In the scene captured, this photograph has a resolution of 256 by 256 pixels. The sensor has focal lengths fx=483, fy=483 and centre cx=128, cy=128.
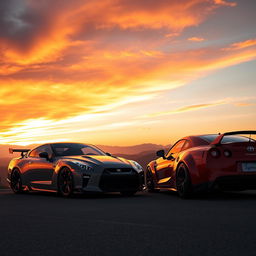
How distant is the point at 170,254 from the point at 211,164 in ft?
17.7

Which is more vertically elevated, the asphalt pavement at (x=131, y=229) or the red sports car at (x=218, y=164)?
the red sports car at (x=218, y=164)

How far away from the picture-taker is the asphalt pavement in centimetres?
461

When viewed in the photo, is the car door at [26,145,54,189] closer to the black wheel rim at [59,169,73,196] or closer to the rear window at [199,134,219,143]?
the black wheel rim at [59,169,73,196]

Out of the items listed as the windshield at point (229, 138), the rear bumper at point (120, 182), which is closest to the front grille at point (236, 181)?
the windshield at point (229, 138)

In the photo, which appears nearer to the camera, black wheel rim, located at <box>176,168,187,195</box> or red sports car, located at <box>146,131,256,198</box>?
red sports car, located at <box>146,131,256,198</box>

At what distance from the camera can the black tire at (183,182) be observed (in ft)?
32.7

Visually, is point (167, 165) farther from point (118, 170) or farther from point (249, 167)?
point (249, 167)

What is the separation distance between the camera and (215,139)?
995 centimetres

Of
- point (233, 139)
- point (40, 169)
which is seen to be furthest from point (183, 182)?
point (40, 169)

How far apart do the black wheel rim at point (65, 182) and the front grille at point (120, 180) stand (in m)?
0.76

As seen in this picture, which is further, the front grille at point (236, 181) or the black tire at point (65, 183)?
the black tire at point (65, 183)

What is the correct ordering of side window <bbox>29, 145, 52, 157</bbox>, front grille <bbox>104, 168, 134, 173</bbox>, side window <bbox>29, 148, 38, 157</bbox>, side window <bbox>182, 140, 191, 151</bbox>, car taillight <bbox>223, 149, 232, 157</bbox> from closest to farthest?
car taillight <bbox>223, 149, 232, 157</bbox> < side window <bbox>182, 140, 191, 151</bbox> < front grille <bbox>104, 168, 134, 173</bbox> < side window <bbox>29, 145, 52, 157</bbox> < side window <bbox>29, 148, 38, 157</bbox>

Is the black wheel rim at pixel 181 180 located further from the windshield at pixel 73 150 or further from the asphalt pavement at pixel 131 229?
the windshield at pixel 73 150

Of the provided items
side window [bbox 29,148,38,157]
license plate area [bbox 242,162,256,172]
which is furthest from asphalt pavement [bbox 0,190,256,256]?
side window [bbox 29,148,38,157]
